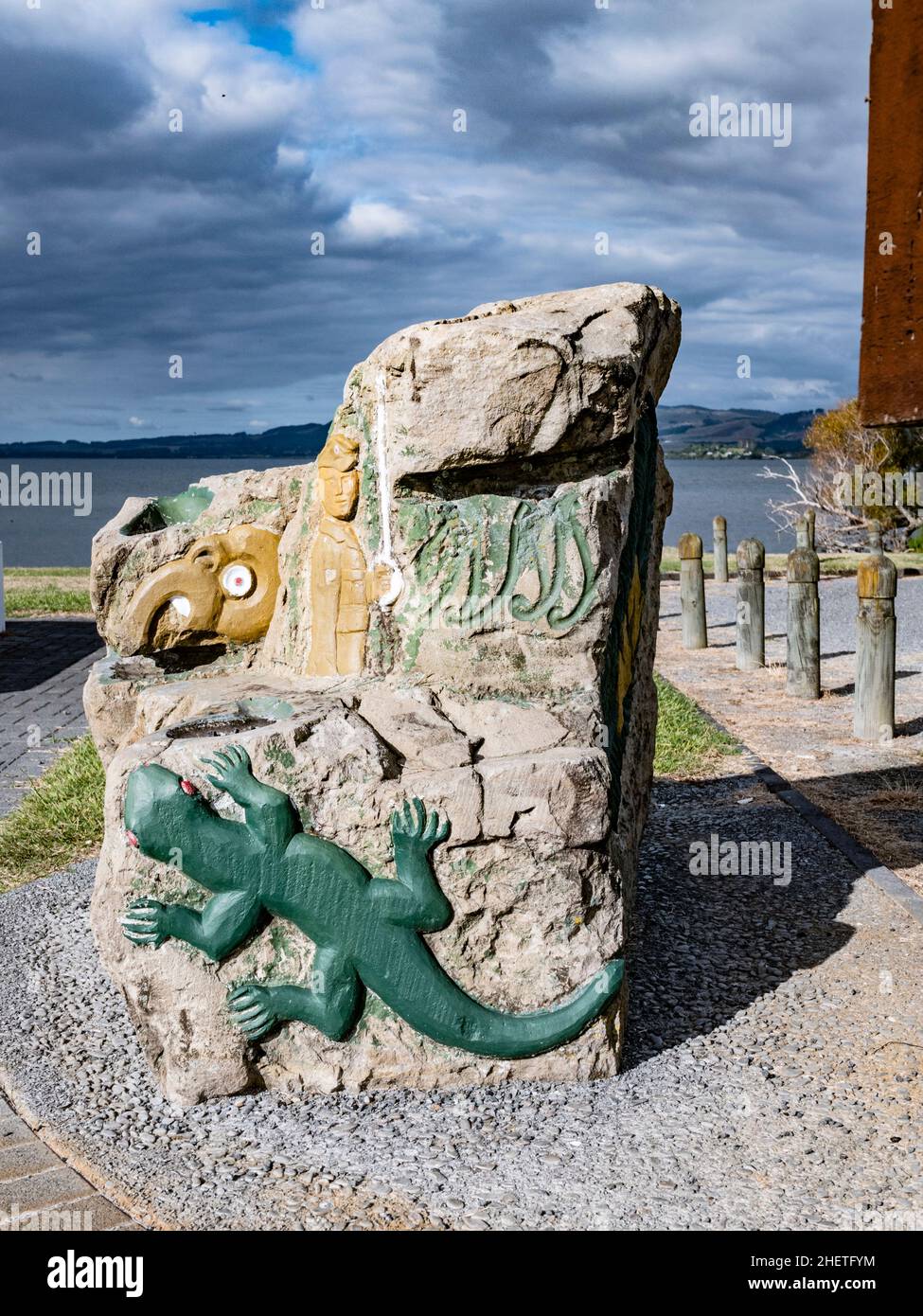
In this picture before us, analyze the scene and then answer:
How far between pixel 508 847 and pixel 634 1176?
37.0 inches

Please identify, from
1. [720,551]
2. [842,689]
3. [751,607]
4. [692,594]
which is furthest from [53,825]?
[720,551]

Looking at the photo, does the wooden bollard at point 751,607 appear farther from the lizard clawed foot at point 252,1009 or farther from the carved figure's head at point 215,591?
the lizard clawed foot at point 252,1009

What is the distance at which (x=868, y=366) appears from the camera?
7.61 ft

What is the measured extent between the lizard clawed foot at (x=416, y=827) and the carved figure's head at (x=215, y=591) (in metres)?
1.60

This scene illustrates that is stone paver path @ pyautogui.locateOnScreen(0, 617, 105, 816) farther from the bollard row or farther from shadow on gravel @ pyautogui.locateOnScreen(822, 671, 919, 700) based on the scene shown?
shadow on gravel @ pyautogui.locateOnScreen(822, 671, 919, 700)

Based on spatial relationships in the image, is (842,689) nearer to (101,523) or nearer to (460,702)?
(460,702)

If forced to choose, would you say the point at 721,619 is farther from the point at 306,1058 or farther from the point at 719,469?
the point at 719,469

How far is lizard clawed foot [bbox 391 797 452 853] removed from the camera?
3.55m

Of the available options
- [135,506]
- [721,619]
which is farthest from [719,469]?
[135,506]

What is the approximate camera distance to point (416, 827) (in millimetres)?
3553

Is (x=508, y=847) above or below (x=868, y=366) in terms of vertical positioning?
below

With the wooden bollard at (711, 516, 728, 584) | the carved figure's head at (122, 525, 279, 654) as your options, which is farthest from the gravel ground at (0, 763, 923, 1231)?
the wooden bollard at (711, 516, 728, 584)

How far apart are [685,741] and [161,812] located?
513 cm

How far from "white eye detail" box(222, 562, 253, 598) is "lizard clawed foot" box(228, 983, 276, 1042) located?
6.03 ft
